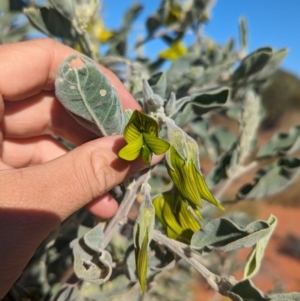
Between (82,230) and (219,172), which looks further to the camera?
(219,172)

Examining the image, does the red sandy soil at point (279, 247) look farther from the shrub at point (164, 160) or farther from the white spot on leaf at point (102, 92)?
the white spot on leaf at point (102, 92)

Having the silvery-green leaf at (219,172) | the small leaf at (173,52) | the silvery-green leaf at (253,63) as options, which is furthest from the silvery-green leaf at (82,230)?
the small leaf at (173,52)

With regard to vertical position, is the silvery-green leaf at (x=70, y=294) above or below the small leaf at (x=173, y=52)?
below

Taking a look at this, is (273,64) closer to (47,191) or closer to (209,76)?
(209,76)

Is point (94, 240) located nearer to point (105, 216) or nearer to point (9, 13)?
point (105, 216)

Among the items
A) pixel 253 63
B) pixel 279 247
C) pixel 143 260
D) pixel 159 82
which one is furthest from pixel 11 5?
pixel 279 247

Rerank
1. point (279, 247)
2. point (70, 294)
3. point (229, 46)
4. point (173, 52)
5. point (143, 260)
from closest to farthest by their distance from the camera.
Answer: point (143, 260) → point (70, 294) → point (229, 46) → point (173, 52) → point (279, 247)

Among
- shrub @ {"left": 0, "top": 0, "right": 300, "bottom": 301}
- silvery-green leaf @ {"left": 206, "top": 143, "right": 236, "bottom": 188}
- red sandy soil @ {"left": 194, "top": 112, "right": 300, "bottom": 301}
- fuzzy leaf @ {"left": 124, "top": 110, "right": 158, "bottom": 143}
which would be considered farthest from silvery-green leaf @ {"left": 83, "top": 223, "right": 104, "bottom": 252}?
red sandy soil @ {"left": 194, "top": 112, "right": 300, "bottom": 301}
